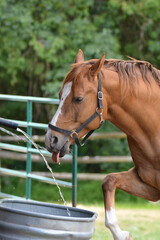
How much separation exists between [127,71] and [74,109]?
1.76 ft

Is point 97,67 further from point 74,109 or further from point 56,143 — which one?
point 56,143

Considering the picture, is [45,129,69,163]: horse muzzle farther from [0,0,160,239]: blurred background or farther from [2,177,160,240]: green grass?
[0,0,160,239]: blurred background

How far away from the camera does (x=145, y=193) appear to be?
12.2 feet

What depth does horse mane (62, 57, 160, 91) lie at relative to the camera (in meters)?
3.43

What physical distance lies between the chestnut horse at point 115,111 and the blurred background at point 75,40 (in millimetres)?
4757

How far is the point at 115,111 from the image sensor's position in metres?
3.49

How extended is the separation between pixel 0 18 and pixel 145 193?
594 centimetres

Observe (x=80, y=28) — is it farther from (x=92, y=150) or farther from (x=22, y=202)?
(x=22, y=202)

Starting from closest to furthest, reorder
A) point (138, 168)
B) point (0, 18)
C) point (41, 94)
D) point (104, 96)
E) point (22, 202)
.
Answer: point (22, 202), point (104, 96), point (138, 168), point (0, 18), point (41, 94)

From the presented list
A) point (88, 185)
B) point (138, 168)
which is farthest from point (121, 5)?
point (138, 168)

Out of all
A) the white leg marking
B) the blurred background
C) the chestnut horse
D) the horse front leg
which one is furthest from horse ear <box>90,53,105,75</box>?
the blurred background

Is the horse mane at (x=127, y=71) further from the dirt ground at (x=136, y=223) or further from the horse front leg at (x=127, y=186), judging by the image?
the dirt ground at (x=136, y=223)

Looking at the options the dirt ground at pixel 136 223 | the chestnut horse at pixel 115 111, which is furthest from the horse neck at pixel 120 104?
the dirt ground at pixel 136 223

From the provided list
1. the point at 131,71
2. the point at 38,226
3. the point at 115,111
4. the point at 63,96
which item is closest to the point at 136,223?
the point at 115,111
